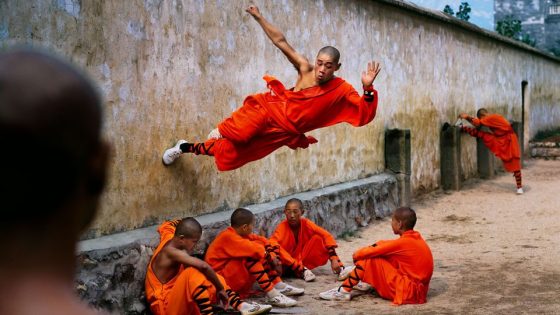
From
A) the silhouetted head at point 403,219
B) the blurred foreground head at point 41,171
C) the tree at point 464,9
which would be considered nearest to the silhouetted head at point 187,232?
the silhouetted head at point 403,219

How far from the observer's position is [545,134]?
20953 millimetres

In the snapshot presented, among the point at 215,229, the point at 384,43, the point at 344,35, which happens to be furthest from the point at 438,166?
the point at 215,229

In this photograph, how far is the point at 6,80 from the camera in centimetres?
92

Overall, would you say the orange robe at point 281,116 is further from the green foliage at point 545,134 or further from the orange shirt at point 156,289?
the green foliage at point 545,134

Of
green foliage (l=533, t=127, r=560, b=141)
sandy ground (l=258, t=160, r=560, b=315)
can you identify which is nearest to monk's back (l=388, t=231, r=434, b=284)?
sandy ground (l=258, t=160, r=560, b=315)

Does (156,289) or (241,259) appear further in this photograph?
(241,259)

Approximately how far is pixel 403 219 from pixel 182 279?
1.82m

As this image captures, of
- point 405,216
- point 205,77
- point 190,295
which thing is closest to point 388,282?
point 405,216

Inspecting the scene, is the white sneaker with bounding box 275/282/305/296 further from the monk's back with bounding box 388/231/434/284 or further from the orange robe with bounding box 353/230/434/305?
the monk's back with bounding box 388/231/434/284

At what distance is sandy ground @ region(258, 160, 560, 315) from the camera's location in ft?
18.2

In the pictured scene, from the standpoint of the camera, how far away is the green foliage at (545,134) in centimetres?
2021

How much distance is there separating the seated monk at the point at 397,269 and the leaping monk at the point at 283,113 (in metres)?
0.93

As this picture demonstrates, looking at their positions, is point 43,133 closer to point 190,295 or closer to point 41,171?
point 41,171

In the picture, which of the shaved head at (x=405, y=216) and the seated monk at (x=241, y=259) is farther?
the shaved head at (x=405, y=216)
